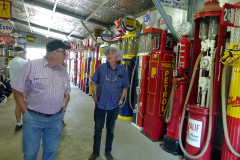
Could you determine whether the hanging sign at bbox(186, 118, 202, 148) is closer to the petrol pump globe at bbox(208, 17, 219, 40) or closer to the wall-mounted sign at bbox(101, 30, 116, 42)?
the petrol pump globe at bbox(208, 17, 219, 40)

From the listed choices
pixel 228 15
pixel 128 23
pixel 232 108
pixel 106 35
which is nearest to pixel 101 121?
pixel 232 108

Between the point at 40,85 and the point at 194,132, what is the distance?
2.07 meters

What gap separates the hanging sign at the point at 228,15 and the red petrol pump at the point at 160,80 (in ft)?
4.89

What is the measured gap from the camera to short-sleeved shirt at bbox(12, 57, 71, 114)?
5.61ft

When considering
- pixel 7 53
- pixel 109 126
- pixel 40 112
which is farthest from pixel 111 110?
pixel 7 53

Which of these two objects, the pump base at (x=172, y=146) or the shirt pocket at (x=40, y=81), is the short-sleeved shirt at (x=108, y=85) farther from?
the pump base at (x=172, y=146)

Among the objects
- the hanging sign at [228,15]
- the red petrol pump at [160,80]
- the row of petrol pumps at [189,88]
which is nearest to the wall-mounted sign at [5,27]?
the row of petrol pumps at [189,88]

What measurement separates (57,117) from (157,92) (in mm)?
2024

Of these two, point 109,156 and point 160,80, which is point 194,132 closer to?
point 160,80

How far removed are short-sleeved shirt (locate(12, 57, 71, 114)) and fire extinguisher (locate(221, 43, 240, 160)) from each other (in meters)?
1.82

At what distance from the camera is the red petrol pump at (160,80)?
338 cm

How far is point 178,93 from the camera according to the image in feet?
9.83

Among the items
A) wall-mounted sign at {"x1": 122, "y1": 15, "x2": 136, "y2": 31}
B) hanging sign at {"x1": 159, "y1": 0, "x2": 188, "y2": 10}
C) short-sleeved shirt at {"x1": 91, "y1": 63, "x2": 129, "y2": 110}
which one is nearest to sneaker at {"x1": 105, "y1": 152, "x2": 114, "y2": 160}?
short-sleeved shirt at {"x1": 91, "y1": 63, "x2": 129, "y2": 110}

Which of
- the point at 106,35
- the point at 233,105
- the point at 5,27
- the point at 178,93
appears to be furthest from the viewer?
the point at 5,27
